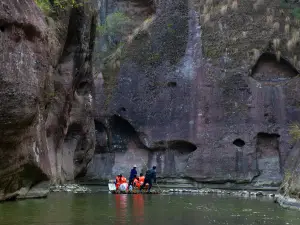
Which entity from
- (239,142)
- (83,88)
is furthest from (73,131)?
(239,142)

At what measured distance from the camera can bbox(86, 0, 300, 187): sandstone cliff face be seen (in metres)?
24.9

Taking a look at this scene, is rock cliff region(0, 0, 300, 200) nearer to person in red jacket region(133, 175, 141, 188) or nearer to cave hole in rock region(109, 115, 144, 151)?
cave hole in rock region(109, 115, 144, 151)

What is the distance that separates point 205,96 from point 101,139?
6717 millimetres

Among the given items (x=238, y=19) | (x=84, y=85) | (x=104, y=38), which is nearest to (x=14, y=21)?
(x=84, y=85)

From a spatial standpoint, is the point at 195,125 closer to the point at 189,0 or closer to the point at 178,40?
the point at 178,40

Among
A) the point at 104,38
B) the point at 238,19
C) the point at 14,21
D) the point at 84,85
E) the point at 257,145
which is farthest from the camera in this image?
the point at 104,38

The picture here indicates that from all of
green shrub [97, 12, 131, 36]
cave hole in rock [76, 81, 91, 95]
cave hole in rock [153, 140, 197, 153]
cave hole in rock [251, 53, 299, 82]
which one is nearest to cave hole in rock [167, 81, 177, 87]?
cave hole in rock [153, 140, 197, 153]

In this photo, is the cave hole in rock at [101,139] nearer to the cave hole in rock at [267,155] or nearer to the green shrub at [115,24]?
the green shrub at [115,24]

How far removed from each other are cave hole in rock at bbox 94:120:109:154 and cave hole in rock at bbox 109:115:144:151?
1.41 feet

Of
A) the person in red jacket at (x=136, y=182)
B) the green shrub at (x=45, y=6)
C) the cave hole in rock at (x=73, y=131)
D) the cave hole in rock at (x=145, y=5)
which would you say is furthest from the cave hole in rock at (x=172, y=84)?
the green shrub at (x=45, y=6)

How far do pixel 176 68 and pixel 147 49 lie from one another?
2228 millimetres

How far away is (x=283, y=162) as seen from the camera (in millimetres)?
24344

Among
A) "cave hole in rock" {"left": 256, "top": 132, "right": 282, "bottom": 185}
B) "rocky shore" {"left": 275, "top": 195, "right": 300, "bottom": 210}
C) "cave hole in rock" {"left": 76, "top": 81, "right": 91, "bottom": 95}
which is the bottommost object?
"rocky shore" {"left": 275, "top": 195, "right": 300, "bottom": 210}

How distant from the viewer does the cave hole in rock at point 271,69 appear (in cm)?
2602
